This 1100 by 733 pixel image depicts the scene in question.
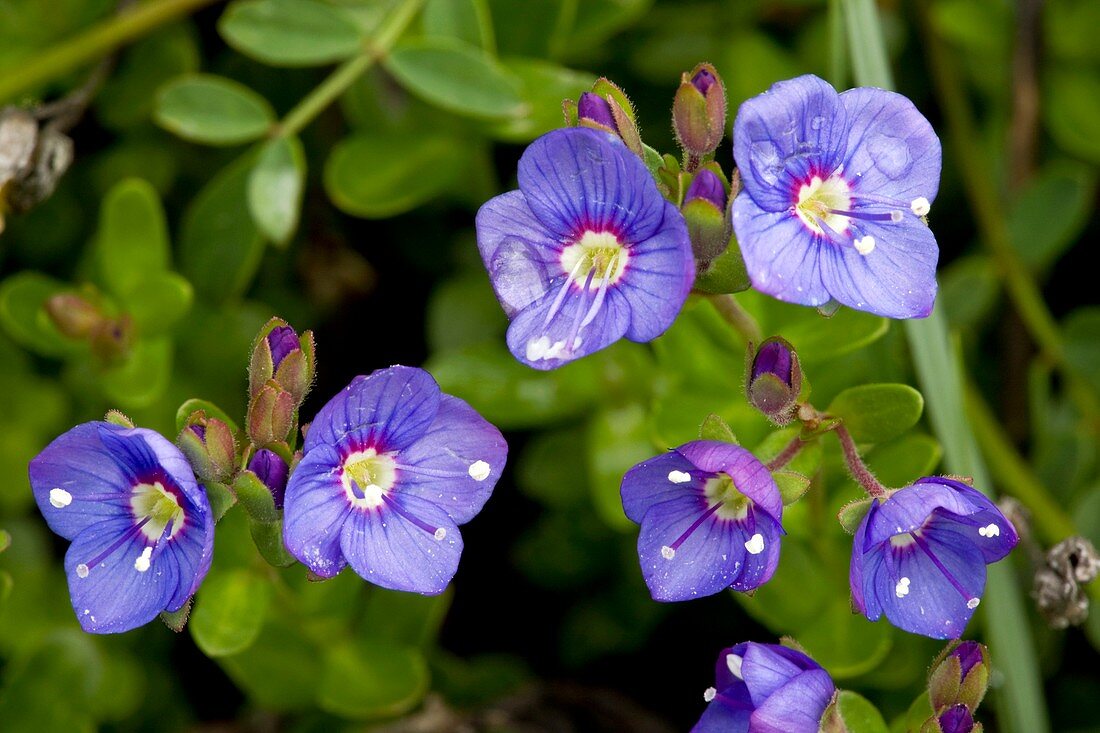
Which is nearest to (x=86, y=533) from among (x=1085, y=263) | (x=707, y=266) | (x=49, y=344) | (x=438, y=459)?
(x=438, y=459)

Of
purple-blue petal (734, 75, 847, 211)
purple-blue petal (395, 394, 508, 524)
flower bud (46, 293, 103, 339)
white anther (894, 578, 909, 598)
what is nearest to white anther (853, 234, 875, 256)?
purple-blue petal (734, 75, 847, 211)

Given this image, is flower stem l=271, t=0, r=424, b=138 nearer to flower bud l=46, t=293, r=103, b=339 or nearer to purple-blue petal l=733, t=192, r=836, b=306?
flower bud l=46, t=293, r=103, b=339

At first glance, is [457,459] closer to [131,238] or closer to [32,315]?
[131,238]

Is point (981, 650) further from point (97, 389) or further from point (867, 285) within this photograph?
point (97, 389)

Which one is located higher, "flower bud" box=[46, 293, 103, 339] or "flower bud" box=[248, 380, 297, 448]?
"flower bud" box=[248, 380, 297, 448]

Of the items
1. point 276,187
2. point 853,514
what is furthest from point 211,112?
point 853,514

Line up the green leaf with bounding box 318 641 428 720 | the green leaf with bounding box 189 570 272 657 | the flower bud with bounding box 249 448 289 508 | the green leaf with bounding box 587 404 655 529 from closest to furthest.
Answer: the flower bud with bounding box 249 448 289 508 → the green leaf with bounding box 189 570 272 657 → the green leaf with bounding box 318 641 428 720 → the green leaf with bounding box 587 404 655 529

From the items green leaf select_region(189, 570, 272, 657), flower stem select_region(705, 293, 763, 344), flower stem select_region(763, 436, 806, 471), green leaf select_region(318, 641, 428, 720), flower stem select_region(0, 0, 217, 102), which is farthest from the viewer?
flower stem select_region(0, 0, 217, 102)
